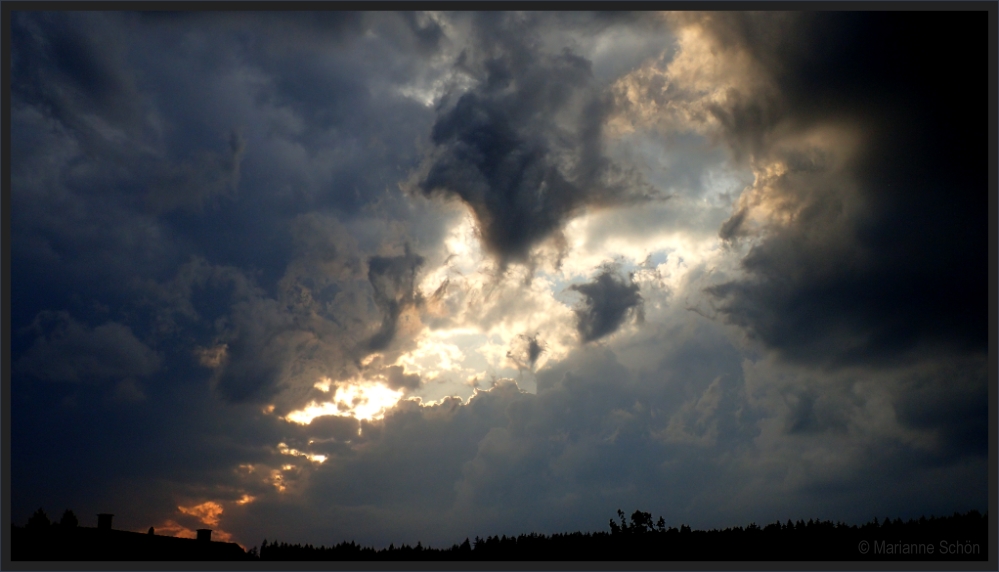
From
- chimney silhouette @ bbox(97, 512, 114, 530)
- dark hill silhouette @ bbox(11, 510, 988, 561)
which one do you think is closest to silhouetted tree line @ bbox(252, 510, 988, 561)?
dark hill silhouette @ bbox(11, 510, 988, 561)

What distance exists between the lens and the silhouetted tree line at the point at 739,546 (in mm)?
40125

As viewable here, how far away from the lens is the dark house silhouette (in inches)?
1607

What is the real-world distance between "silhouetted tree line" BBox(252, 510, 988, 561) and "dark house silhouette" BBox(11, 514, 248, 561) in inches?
252

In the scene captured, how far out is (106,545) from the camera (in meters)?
45.4

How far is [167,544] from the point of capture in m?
49.6

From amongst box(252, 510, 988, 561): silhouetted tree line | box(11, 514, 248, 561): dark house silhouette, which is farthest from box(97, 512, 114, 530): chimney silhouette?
box(252, 510, 988, 561): silhouetted tree line

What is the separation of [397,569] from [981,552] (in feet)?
128

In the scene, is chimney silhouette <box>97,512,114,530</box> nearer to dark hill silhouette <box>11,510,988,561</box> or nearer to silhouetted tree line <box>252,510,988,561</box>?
dark hill silhouette <box>11,510,988,561</box>

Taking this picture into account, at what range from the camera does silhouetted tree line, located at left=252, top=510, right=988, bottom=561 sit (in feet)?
132

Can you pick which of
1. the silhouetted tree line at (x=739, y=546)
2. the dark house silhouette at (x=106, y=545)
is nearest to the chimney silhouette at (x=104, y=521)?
the dark house silhouette at (x=106, y=545)

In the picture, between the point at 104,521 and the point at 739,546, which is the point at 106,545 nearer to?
the point at 104,521

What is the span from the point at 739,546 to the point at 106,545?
5067 cm

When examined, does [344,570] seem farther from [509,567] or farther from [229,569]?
[509,567]

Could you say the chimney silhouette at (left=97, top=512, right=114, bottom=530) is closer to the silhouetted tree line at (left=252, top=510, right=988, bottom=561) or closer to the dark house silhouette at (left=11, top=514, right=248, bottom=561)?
the dark house silhouette at (left=11, top=514, right=248, bottom=561)
